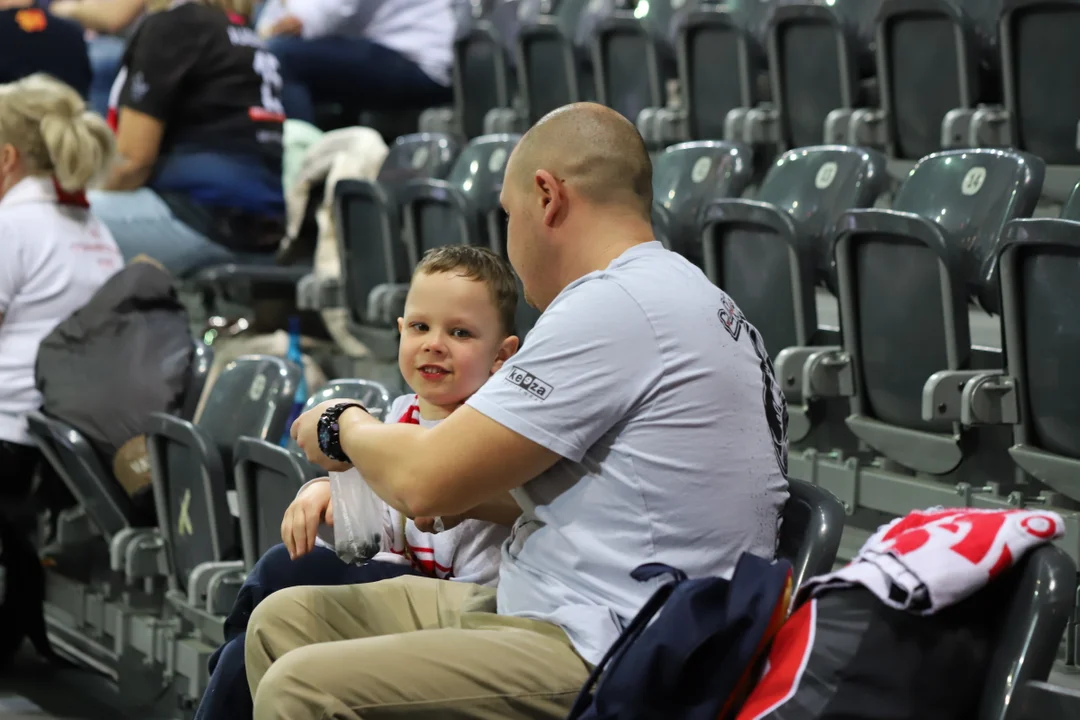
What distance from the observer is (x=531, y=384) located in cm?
164

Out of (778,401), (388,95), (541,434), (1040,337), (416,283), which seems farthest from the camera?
(388,95)

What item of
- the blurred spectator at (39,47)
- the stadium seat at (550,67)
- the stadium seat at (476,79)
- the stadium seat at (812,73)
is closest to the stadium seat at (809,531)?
the stadium seat at (812,73)

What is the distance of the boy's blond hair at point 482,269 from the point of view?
6.36ft

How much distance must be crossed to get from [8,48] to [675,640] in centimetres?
472

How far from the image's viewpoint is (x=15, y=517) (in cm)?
373

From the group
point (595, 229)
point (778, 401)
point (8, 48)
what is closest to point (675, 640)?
point (778, 401)

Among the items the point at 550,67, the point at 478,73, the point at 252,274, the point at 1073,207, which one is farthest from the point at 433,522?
the point at 478,73

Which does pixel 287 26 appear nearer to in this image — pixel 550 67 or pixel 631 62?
pixel 550 67

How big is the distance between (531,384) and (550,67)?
12.8 feet

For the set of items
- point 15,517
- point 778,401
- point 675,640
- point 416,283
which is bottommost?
point 15,517

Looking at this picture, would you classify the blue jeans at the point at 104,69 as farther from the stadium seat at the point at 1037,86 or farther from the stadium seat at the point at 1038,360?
the stadium seat at the point at 1038,360

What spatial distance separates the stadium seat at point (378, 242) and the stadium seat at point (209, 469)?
1074 millimetres

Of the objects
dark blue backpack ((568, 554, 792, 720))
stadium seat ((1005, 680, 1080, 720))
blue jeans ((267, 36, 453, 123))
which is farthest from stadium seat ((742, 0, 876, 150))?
stadium seat ((1005, 680, 1080, 720))

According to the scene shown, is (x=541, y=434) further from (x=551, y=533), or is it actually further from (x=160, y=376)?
(x=160, y=376)
